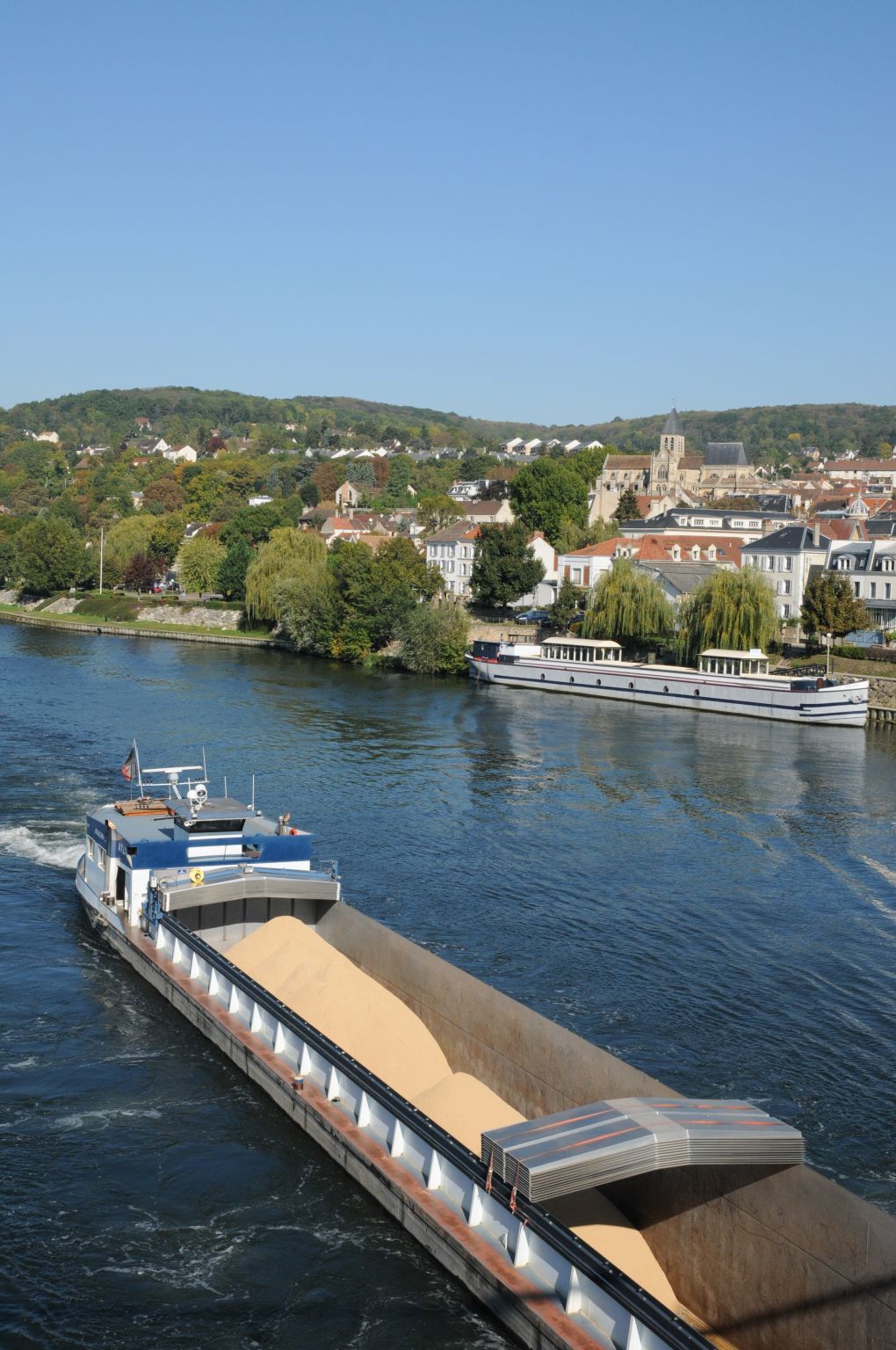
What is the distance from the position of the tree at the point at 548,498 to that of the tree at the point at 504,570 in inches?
1097

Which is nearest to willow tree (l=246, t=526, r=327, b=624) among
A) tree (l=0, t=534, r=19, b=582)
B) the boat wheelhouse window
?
tree (l=0, t=534, r=19, b=582)

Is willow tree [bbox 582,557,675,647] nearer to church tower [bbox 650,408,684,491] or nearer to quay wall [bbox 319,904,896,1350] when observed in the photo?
quay wall [bbox 319,904,896,1350]

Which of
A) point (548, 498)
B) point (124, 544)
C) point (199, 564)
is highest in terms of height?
point (548, 498)

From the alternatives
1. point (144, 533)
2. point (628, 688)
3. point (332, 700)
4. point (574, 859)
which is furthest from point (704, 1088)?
point (144, 533)

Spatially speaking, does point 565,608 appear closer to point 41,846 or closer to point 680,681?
point 680,681

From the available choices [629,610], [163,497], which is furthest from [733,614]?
[163,497]

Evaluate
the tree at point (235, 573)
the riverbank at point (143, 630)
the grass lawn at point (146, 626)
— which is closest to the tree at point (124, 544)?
the grass lawn at point (146, 626)

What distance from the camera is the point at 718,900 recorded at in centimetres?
2959

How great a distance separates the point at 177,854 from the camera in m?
25.2

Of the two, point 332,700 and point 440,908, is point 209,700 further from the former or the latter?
point 440,908

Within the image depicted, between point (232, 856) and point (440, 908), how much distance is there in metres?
5.28

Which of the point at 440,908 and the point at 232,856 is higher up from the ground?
the point at 232,856

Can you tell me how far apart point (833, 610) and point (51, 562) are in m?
73.0

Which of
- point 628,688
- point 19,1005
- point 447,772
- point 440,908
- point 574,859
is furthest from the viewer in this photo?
point 628,688
